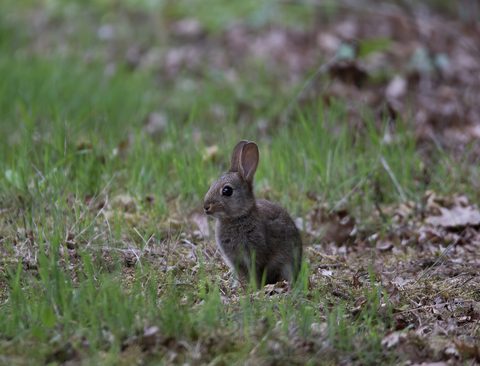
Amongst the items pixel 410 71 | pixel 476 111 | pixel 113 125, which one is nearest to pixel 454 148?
pixel 476 111

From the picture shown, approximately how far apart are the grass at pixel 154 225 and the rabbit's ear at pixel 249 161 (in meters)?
0.66

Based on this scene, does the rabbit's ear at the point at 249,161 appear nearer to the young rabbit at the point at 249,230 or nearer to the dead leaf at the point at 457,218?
Answer: the young rabbit at the point at 249,230

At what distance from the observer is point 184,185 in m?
5.16

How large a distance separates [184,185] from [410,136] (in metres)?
2.55

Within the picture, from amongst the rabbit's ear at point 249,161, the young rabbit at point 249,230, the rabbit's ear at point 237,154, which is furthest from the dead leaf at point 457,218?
the rabbit's ear at point 237,154

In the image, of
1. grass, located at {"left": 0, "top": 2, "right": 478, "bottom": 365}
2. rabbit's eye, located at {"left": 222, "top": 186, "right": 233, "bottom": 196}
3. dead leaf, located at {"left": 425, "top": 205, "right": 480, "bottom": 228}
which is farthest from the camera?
dead leaf, located at {"left": 425, "top": 205, "right": 480, "bottom": 228}

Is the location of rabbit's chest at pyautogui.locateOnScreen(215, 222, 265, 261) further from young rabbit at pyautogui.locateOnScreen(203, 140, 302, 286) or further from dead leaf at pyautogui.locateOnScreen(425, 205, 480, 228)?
dead leaf at pyautogui.locateOnScreen(425, 205, 480, 228)

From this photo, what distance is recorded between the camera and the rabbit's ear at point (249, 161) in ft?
14.2

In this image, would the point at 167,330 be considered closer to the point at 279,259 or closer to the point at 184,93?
the point at 279,259

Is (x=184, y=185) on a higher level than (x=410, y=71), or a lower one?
higher

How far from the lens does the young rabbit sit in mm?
4086

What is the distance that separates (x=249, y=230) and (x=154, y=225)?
90cm

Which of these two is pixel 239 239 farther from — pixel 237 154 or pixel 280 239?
pixel 237 154

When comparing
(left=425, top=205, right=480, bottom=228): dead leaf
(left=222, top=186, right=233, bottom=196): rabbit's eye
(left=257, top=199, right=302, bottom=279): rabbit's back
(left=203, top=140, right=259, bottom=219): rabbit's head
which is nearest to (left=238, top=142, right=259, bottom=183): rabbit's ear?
(left=203, top=140, right=259, bottom=219): rabbit's head
